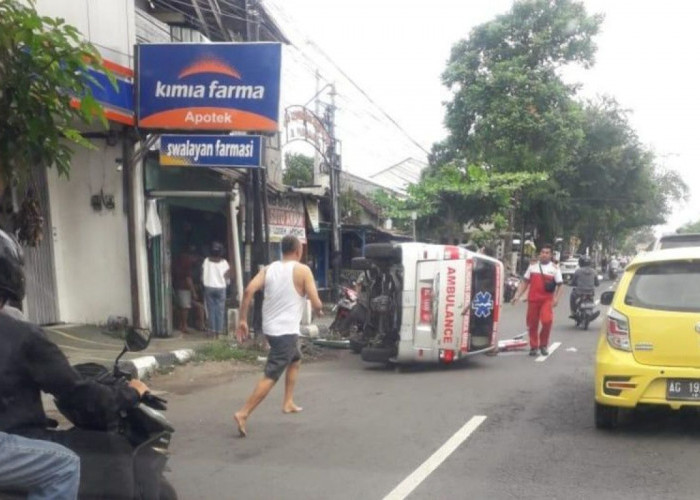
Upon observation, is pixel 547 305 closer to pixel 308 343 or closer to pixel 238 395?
pixel 308 343

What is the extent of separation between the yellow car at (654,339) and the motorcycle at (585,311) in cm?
Result: 1077

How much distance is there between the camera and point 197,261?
630 inches

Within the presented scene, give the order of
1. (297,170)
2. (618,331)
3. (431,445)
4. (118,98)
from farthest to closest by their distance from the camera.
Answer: (297,170)
(118,98)
(618,331)
(431,445)

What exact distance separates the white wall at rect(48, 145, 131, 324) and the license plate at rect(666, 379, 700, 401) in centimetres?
925

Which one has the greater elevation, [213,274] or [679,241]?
[679,241]

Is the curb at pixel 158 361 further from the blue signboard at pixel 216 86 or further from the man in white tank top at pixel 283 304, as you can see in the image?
the blue signboard at pixel 216 86

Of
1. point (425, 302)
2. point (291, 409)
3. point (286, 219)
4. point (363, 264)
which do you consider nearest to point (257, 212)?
point (363, 264)

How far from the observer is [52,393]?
320 cm

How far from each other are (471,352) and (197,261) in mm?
6710

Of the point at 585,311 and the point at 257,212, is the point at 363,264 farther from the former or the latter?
the point at 585,311

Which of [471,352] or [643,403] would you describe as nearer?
[643,403]

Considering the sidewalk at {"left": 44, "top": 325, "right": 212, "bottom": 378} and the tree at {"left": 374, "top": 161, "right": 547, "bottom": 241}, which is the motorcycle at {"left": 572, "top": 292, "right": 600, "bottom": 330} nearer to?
the sidewalk at {"left": 44, "top": 325, "right": 212, "bottom": 378}

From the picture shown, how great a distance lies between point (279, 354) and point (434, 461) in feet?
5.99

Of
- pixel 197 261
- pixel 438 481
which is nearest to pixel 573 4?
pixel 197 261
